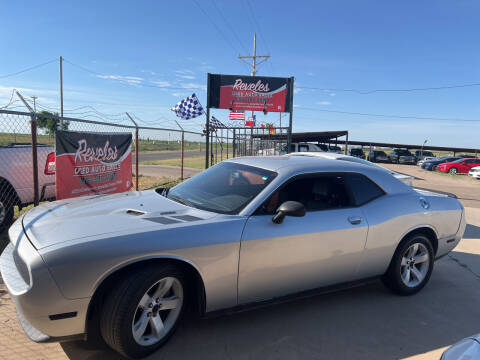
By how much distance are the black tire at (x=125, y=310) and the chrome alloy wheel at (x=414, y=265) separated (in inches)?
111

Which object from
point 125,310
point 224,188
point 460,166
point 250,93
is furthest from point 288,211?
point 460,166

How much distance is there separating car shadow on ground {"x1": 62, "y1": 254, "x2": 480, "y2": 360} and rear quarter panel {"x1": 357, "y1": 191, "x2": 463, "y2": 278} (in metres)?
0.41

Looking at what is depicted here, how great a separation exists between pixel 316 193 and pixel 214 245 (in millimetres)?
1300

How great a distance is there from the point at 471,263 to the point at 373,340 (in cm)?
311

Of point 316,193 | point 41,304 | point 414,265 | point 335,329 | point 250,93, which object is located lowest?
point 335,329

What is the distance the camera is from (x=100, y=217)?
8.89 ft

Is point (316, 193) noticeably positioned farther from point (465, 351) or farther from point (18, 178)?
point (18, 178)

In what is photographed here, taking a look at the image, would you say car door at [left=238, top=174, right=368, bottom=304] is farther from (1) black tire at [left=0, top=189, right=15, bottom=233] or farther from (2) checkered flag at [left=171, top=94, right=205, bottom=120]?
(2) checkered flag at [left=171, top=94, right=205, bottom=120]

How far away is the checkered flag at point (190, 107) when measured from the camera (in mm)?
21422

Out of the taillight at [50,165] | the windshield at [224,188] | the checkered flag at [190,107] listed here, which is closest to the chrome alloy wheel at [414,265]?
the windshield at [224,188]

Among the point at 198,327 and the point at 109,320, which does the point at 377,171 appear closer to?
the point at 198,327

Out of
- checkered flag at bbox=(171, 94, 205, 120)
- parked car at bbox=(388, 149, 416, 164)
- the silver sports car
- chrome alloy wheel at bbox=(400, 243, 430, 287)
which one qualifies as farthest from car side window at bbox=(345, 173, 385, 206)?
parked car at bbox=(388, 149, 416, 164)

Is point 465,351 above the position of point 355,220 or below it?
below

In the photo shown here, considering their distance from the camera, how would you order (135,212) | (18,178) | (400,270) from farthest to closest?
(18,178)
(400,270)
(135,212)
